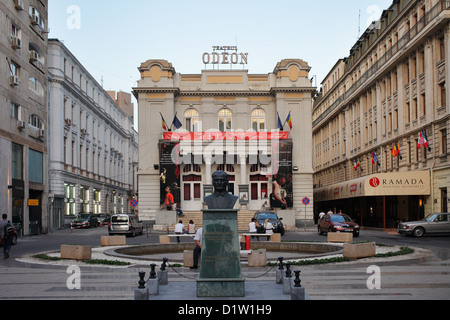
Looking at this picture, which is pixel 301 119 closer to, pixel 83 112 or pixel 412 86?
pixel 412 86

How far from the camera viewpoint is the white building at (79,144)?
5412cm

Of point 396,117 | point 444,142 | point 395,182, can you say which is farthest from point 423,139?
point 396,117

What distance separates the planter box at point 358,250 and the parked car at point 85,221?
40609mm

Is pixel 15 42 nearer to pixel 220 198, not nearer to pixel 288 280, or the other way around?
pixel 220 198

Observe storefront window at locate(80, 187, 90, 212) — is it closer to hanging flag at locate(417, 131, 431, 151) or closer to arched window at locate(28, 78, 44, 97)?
arched window at locate(28, 78, 44, 97)

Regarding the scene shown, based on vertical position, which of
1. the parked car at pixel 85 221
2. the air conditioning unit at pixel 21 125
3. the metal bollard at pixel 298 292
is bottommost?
the parked car at pixel 85 221

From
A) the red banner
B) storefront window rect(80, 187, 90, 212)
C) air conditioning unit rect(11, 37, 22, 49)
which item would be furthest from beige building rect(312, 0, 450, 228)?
storefront window rect(80, 187, 90, 212)

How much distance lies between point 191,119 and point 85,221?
1536 centimetres

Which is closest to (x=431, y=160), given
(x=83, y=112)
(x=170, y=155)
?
(x=170, y=155)

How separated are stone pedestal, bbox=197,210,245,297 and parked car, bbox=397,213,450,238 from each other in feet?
86.0

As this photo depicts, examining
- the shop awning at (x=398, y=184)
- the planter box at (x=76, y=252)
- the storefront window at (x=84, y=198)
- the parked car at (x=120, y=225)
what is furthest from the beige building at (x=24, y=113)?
the shop awning at (x=398, y=184)

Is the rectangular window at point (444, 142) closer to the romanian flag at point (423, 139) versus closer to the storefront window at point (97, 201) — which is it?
the romanian flag at point (423, 139)

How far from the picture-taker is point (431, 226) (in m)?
33.4

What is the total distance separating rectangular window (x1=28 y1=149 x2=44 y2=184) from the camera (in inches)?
1610
